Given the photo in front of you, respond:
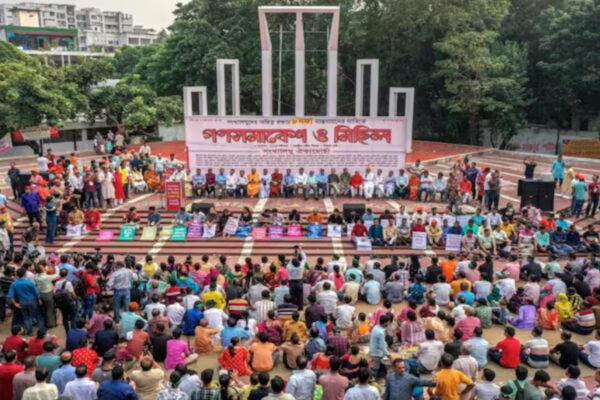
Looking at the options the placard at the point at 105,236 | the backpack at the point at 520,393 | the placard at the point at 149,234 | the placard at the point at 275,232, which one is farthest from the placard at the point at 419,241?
the placard at the point at 105,236

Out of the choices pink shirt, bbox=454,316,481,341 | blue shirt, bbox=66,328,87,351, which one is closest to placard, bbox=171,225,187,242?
blue shirt, bbox=66,328,87,351

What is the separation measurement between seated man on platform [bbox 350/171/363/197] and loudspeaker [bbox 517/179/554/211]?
4977mm

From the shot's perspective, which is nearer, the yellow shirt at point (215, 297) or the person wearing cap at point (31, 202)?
the yellow shirt at point (215, 297)

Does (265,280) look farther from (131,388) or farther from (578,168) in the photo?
(578,168)

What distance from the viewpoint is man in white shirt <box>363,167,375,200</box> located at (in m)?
18.4

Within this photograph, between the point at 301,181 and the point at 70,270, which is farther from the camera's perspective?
the point at 301,181

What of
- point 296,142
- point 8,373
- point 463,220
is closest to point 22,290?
point 8,373

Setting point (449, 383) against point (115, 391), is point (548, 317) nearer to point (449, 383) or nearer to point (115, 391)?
point (449, 383)

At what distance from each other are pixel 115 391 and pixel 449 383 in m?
4.00

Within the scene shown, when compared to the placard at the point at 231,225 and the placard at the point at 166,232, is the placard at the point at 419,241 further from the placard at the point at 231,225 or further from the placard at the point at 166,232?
the placard at the point at 166,232

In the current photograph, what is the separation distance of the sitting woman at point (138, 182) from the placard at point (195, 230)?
15.6ft

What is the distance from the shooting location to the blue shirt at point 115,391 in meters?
6.57

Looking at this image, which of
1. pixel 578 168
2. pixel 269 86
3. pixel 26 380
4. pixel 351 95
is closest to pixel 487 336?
pixel 26 380

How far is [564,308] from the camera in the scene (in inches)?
403
